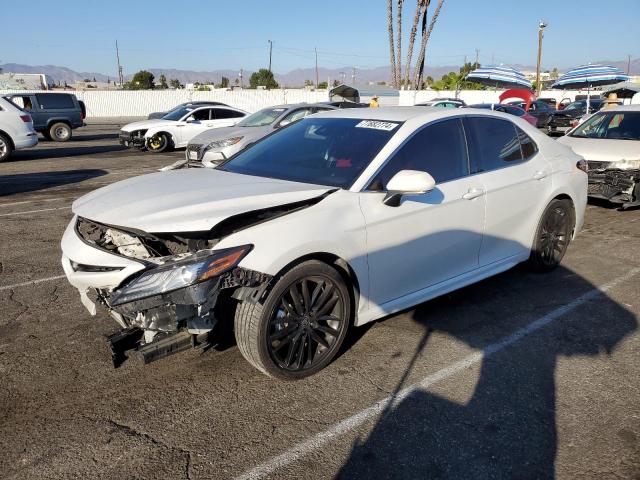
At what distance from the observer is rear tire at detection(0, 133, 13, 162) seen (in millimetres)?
14588

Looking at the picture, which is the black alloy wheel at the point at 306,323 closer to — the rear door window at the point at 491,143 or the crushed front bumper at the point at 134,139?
the rear door window at the point at 491,143

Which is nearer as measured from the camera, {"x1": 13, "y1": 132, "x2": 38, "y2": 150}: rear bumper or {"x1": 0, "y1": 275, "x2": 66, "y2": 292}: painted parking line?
{"x1": 0, "y1": 275, "x2": 66, "y2": 292}: painted parking line

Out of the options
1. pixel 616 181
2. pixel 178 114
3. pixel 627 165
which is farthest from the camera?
pixel 178 114

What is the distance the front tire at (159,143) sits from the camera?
1767 cm

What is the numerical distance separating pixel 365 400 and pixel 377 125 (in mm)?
2046

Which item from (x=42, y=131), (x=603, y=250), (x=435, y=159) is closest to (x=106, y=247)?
(x=435, y=159)

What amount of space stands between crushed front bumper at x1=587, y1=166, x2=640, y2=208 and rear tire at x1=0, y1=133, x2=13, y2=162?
46.2ft

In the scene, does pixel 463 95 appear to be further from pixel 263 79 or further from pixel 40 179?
pixel 263 79

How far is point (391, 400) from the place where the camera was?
3244 millimetres

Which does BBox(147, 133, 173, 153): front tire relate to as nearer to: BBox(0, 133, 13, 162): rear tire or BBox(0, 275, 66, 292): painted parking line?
BBox(0, 133, 13, 162): rear tire

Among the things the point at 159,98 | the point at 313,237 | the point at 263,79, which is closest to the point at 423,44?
the point at 159,98

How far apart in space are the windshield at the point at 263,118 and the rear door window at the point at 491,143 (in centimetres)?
873

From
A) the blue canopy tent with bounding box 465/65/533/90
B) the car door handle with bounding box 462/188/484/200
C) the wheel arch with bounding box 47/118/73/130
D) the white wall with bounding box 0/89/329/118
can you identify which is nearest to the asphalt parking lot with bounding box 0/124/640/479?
the car door handle with bounding box 462/188/484/200

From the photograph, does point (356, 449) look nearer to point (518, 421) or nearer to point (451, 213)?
point (518, 421)
